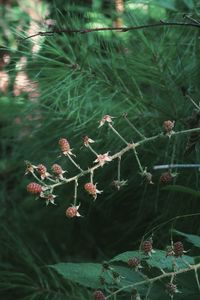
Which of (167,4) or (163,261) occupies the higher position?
(167,4)

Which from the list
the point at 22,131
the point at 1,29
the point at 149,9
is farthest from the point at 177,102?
the point at 1,29

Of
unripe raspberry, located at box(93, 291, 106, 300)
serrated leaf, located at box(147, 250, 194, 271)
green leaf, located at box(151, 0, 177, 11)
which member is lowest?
serrated leaf, located at box(147, 250, 194, 271)

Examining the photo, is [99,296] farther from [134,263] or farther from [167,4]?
[167,4]

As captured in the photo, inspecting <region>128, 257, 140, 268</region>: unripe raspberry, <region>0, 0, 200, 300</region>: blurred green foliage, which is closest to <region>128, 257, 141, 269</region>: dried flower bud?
<region>128, 257, 140, 268</region>: unripe raspberry

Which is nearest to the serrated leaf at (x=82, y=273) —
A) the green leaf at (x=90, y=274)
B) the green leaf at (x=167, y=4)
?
the green leaf at (x=90, y=274)

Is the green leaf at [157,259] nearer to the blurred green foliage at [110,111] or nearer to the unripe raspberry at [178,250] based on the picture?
the unripe raspberry at [178,250]

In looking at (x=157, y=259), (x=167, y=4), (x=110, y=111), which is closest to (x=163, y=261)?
(x=157, y=259)

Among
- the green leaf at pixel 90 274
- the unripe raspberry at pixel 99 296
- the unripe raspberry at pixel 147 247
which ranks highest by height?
the unripe raspberry at pixel 147 247

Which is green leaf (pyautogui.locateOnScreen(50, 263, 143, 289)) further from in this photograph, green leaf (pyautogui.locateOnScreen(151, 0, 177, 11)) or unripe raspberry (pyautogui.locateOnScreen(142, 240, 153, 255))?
green leaf (pyautogui.locateOnScreen(151, 0, 177, 11))

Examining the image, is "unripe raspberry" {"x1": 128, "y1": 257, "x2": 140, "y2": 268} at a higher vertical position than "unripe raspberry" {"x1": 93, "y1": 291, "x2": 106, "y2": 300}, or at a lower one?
higher

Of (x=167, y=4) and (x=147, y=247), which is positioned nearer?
(x=147, y=247)
